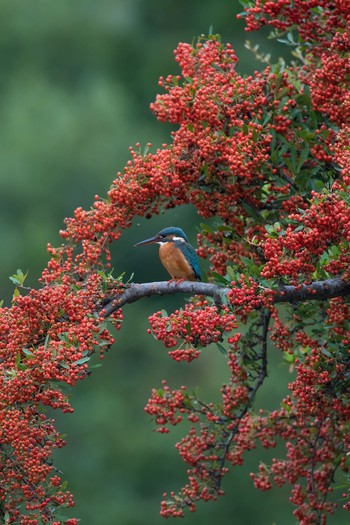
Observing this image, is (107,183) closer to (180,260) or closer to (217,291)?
(180,260)

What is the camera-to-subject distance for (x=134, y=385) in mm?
20828

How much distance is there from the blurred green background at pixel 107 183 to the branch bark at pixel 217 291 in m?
10.6

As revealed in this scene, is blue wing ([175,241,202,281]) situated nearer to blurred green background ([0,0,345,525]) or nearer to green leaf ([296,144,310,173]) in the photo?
green leaf ([296,144,310,173])

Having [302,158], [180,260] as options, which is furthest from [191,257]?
[302,158]

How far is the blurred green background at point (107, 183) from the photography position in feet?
61.9

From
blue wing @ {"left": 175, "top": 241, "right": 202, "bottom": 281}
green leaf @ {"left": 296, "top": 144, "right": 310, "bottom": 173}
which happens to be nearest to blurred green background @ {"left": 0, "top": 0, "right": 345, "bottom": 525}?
blue wing @ {"left": 175, "top": 241, "right": 202, "bottom": 281}

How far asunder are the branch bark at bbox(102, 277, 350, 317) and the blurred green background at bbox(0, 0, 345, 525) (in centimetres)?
1060

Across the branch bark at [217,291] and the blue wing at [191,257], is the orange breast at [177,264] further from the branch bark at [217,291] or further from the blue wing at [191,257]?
the branch bark at [217,291]

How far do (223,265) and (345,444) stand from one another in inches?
42.6

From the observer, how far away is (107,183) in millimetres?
20172

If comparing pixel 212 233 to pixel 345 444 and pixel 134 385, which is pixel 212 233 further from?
pixel 134 385

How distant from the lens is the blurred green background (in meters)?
18.9

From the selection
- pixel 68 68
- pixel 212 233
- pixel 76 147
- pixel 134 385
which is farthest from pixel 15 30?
pixel 212 233

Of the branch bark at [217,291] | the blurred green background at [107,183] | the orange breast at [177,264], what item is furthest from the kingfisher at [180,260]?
the blurred green background at [107,183]
